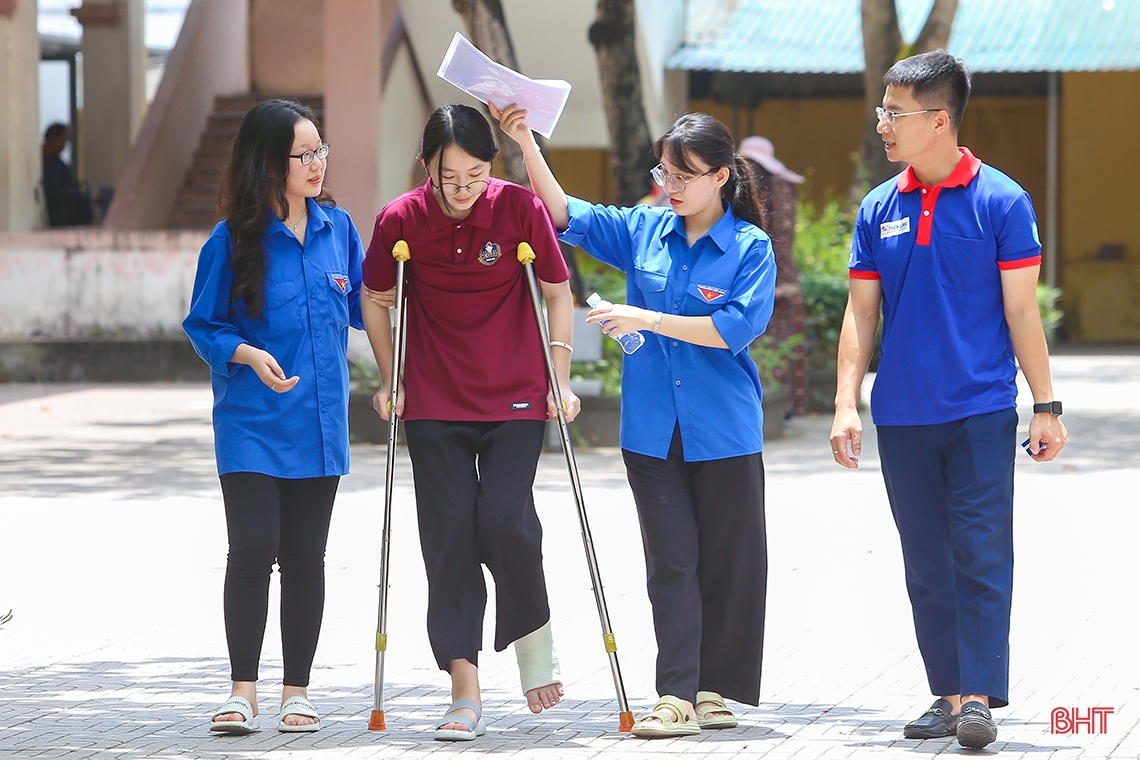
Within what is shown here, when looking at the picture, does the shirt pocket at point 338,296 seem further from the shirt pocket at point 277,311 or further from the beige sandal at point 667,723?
the beige sandal at point 667,723

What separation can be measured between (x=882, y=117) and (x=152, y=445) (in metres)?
8.25

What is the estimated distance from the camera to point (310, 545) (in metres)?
4.98

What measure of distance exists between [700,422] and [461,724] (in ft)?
3.65

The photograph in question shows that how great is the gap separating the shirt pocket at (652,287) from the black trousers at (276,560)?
43.3 inches

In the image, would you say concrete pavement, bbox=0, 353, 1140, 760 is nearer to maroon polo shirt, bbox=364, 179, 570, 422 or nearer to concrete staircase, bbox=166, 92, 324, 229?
maroon polo shirt, bbox=364, 179, 570, 422

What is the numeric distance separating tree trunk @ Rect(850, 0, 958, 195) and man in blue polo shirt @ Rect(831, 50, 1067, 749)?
10.6 m

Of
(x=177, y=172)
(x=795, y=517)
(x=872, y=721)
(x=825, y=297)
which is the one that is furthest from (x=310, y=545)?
(x=177, y=172)

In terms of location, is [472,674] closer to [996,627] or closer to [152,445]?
[996,627]

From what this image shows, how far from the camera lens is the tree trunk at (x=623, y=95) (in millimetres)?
13820

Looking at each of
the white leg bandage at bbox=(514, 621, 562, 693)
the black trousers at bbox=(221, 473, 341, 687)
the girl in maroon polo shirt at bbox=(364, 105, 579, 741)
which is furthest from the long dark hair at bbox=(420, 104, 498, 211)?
the white leg bandage at bbox=(514, 621, 562, 693)

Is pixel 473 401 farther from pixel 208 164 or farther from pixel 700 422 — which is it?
pixel 208 164

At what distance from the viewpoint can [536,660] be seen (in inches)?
191

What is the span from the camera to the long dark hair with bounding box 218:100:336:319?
16.0ft
